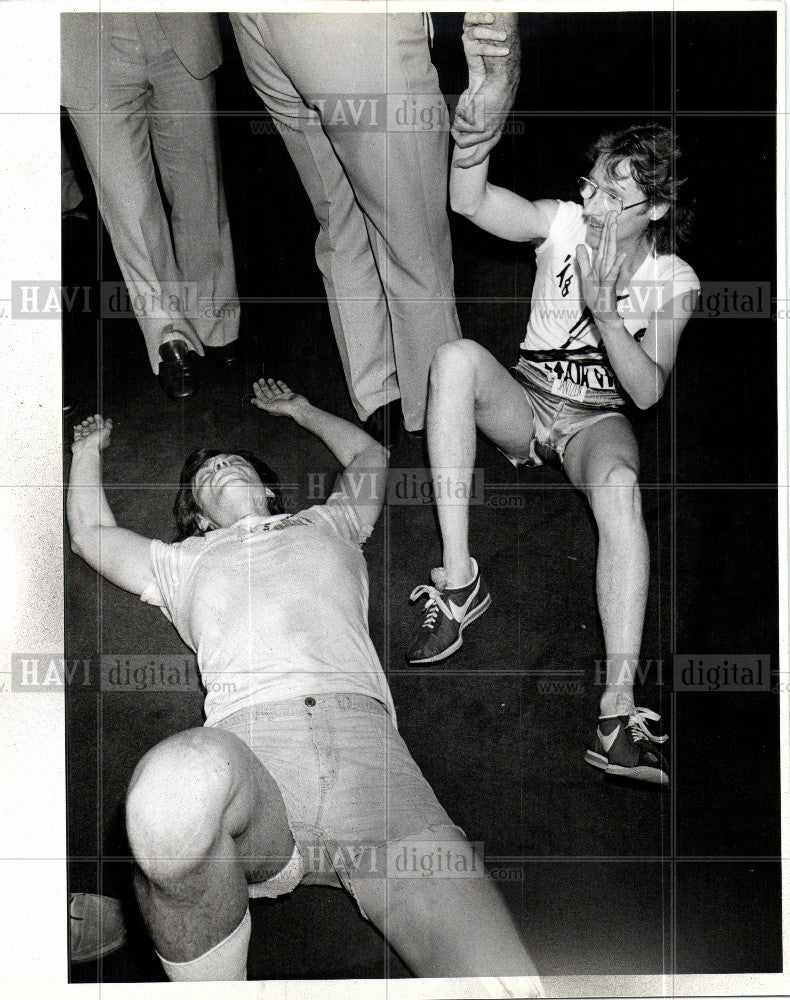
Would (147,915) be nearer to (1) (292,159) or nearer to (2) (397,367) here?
(2) (397,367)

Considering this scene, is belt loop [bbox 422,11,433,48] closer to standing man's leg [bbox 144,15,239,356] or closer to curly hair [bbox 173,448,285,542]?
standing man's leg [bbox 144,15,239,356]

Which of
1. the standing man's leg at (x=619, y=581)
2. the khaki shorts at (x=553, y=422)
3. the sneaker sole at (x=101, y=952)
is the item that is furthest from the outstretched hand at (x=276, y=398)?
the sneaker sole at (x=101, y=952)

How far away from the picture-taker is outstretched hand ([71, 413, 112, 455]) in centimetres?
186

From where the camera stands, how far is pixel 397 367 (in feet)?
6.30

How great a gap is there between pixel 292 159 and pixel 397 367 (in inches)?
17.6

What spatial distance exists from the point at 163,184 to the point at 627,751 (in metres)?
1.39

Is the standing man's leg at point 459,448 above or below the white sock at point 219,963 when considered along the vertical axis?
above

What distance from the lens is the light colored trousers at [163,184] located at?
6.12 feet

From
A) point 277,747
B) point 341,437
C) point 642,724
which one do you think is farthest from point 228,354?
point 642,724

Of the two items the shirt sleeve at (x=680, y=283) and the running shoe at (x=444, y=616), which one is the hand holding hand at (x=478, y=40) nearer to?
the shirt sleeve at (x=680, y=283)

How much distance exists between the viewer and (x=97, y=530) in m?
1.85

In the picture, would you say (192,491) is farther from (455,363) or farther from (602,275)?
(602,275)

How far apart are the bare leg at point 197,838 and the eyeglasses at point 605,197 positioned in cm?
120

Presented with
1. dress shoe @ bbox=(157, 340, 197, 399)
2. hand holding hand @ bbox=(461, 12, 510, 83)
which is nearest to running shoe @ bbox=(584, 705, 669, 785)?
dress shoe @ bbox=(157, 340, 197, 399)
